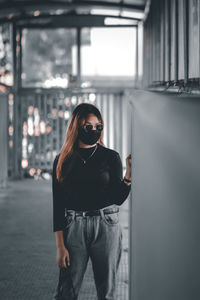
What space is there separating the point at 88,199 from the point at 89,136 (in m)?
0.33

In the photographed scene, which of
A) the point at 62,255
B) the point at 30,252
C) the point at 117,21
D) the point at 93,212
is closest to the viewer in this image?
the point at 93,212

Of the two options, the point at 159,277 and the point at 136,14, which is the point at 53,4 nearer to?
the point at 136,14

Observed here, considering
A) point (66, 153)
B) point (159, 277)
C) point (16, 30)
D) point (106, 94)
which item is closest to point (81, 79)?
point (106, 94)

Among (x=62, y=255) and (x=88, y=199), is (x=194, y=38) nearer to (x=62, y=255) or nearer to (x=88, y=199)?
(x=88, y=199)

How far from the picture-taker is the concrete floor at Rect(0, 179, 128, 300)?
393 cm

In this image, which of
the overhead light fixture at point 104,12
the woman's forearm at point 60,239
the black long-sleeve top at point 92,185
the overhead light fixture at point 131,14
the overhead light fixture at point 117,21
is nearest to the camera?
the black long-sleeve top at point 92,185

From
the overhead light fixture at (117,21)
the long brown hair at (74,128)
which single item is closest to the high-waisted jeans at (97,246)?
Result: the long brown hair at (74,128)

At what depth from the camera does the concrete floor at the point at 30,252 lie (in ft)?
12.9

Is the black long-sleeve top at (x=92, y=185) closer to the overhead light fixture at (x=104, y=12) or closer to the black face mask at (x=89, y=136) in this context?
the black face mask at (x=89, y=136)

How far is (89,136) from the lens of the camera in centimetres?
250

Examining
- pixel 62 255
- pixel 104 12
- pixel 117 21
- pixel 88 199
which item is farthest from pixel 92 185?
pixel 117 21

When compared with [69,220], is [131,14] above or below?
above

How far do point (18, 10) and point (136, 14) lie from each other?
2.43 meters

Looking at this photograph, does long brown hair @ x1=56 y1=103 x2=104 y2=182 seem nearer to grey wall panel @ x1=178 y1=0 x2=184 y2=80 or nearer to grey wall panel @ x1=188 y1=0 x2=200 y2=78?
grey wall panel @ x1=178 y1=0 x2=184 y2=80
